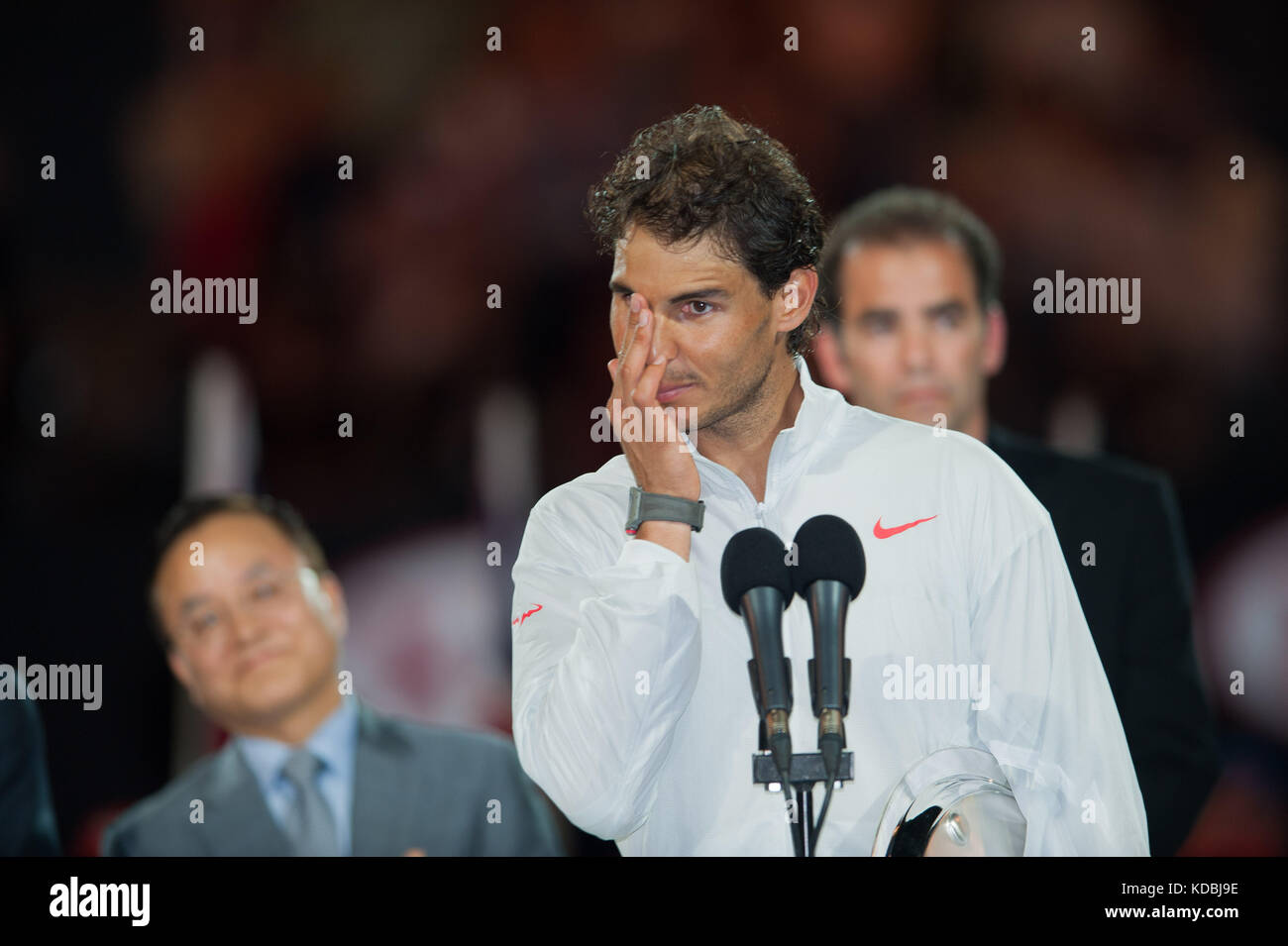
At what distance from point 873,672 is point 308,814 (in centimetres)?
137

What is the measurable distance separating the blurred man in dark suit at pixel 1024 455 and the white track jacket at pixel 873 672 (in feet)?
1.01

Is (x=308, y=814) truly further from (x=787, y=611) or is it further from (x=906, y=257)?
(x=906, y=257)

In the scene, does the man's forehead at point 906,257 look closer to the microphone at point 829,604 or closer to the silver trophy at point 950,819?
the microphone at point 829,604

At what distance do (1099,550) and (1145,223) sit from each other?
0.80 meters

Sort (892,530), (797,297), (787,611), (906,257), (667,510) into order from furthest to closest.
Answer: (906,257) < (797,297) < (892,530) < (787,611) < (667,510)

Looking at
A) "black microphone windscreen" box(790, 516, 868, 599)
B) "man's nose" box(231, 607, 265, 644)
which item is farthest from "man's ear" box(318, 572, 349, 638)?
"black microphone windscreen" box(790, 516, 868, 599)

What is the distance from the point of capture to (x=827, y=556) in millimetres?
1996

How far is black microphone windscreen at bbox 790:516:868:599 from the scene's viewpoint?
1.98 metres

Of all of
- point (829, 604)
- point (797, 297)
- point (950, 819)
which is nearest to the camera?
point (829, 604)

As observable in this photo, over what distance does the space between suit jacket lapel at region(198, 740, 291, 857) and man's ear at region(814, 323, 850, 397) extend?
5.31 ft

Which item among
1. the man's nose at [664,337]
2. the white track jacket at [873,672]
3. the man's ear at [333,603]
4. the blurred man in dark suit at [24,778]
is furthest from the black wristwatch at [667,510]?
the blurred man in dark suit at [24,778]

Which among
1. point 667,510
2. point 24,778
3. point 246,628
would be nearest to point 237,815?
point 246,628

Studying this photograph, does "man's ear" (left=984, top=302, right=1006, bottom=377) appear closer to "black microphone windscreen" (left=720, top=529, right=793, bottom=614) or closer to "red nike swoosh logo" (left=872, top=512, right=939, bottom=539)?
"red nike swoosh logo" (left=872, top=512, right=939, bottom=539)

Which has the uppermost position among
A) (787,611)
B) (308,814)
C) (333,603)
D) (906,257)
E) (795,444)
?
(906,257)
